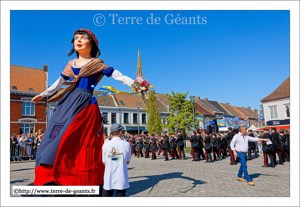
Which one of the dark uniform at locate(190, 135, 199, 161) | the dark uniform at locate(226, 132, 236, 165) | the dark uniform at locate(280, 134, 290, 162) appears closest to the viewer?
the dark uniform at locate(226, 132, 236, 165)

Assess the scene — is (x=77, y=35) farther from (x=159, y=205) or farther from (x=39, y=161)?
(x=159, y=205)

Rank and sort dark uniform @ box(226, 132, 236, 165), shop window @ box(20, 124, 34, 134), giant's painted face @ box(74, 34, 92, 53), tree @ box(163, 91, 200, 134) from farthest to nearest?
1. tree @ box(163, 91, 200, 134)
2. shop window @ box(20, 124, 34, 134)
3. dark uniform @ box(226, 132, 236, 165)
4. giant's painted face @ box(74, 34, 92, 53)

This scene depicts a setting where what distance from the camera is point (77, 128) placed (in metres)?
3.96

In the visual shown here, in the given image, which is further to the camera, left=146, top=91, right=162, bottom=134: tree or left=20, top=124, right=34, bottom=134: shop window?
left=146, top=91, right=162, bottom=134: tree

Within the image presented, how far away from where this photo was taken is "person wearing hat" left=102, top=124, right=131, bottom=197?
3.62 meters

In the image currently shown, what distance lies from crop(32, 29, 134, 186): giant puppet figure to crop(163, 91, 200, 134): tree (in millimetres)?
30053

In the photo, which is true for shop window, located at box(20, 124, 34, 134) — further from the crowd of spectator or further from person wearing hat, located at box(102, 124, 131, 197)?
person wearing hat, located at box(102, 124, 131, 197)

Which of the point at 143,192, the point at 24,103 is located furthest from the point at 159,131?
the point at 143,192

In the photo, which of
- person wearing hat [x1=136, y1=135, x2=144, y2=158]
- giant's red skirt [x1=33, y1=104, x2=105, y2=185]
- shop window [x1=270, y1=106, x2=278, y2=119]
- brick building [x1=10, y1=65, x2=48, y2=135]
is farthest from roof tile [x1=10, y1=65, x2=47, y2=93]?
shop window [x1=270, y1=106, x2=278, y2=119]

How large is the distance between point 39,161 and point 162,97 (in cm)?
4857

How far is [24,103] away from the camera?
78.2 feet

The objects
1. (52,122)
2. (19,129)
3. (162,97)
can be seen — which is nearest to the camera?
(52,122)

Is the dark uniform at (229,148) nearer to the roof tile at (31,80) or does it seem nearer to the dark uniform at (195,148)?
the dark uniform at (195,148)

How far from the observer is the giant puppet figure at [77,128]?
12.3 feet
